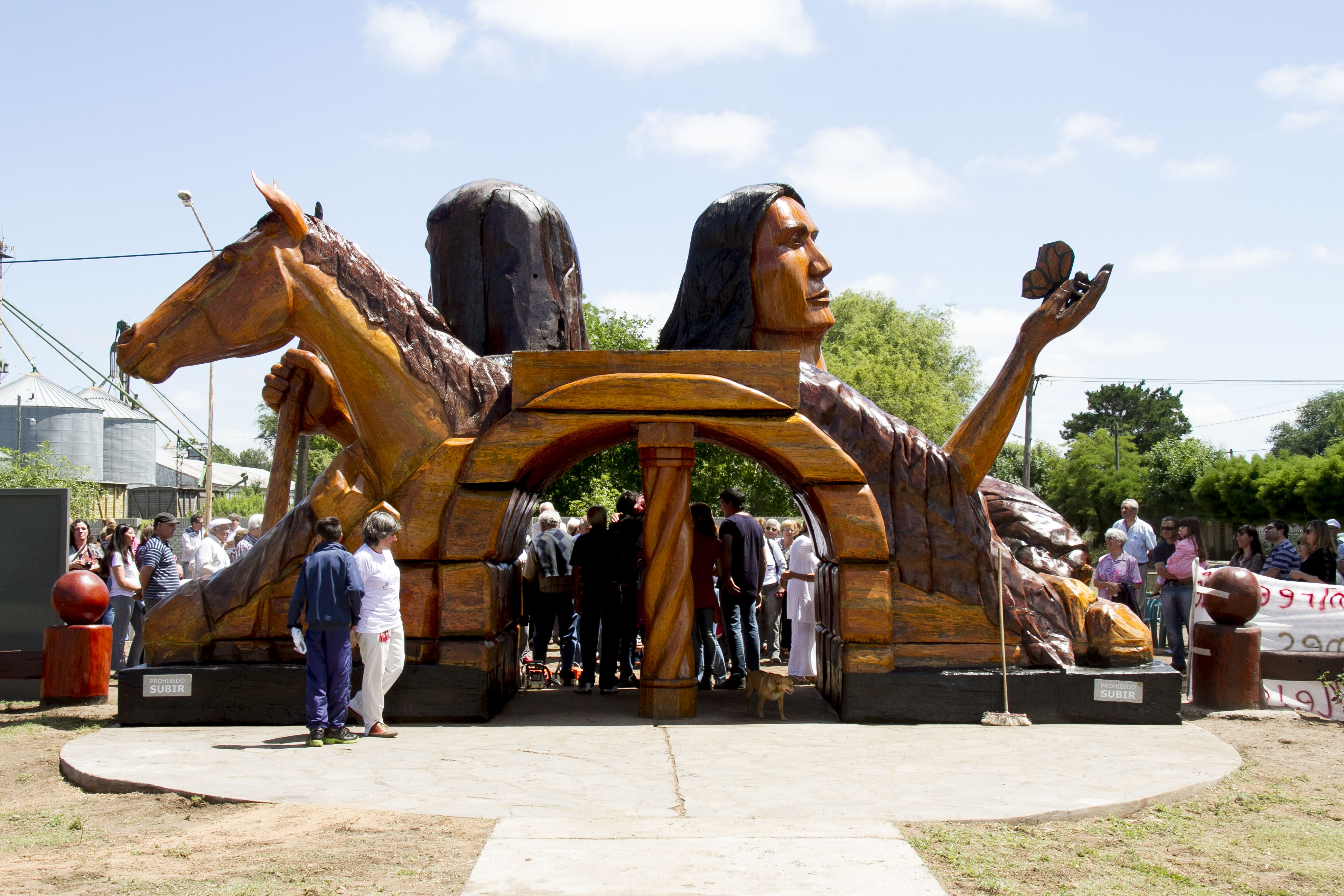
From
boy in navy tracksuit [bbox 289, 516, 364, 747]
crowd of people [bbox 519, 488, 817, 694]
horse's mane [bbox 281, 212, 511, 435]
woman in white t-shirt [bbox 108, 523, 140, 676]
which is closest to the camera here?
boy in navy tracksuit [bbox 289, 516, 364, 747]

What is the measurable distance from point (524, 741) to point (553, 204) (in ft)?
15.0

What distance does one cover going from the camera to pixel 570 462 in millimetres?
9805

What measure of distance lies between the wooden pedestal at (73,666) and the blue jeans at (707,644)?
17.0 ft

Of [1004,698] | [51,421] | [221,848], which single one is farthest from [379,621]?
[51,421]

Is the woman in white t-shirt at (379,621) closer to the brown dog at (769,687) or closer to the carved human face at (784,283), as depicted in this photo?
the brown dog at (769,687)

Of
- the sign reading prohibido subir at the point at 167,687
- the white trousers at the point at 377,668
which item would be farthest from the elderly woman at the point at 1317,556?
the sign reading prohibido subir at the point at 167,687

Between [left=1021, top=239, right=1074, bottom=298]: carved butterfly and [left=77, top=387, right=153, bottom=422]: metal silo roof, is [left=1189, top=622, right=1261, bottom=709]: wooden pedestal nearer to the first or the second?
[left=1021, top=239, right=1074, bottom=298]: carved butterfly

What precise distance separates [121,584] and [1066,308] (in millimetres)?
9242

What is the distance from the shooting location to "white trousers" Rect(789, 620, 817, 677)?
10922 millimetres

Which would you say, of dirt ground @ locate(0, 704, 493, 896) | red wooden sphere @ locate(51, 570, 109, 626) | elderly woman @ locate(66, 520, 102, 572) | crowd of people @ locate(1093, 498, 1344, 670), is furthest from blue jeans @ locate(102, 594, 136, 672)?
crowd of people @ locate(1093, 498, 1344, 670)

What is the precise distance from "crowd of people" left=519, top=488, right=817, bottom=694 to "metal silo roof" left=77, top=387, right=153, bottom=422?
5193cm

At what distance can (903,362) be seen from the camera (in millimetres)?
41188

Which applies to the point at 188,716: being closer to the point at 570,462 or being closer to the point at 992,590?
the point at 570,462

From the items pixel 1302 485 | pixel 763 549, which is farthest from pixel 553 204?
pixel 1302 485
